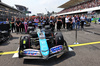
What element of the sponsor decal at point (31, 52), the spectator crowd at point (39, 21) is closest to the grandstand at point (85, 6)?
the spectator crowd at point (39, 21)

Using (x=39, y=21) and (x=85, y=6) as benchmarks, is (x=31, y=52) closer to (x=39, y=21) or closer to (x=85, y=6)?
(x=39, y=21)

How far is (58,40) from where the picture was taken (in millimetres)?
4199

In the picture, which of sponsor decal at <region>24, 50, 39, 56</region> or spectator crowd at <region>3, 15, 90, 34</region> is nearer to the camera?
sponsor decal at <region>24, 50, 39, 56</region>

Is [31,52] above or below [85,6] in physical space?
below

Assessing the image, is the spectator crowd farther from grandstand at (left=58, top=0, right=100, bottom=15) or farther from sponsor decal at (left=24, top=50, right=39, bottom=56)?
grandstand at (left=58, top=0, right=100, bottom=15)

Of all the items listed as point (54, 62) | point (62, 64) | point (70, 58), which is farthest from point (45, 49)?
point (70, 58)

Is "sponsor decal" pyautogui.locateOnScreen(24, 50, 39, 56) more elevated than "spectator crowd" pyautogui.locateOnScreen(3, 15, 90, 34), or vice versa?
"spectator crowd" pyautogui.locateOnScreen(3, 15, 90, 34)

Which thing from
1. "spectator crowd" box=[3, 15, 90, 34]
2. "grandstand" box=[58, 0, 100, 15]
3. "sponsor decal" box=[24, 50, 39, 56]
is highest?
"grandstand" box=[58, 0, 100, 15]

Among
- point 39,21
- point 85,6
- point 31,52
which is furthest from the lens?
point 85,6

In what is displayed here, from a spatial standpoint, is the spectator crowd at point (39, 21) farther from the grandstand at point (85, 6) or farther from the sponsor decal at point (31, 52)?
the grandstand at point (85, 6)


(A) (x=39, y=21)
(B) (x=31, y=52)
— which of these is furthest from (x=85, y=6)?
(B) (x=31, y=52)

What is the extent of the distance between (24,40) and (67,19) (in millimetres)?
7835

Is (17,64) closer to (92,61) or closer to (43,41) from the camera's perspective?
(43,41)

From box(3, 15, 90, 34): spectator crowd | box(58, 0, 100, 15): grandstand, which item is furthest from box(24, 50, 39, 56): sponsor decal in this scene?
box(58, 0, 100, 15): grandstand
